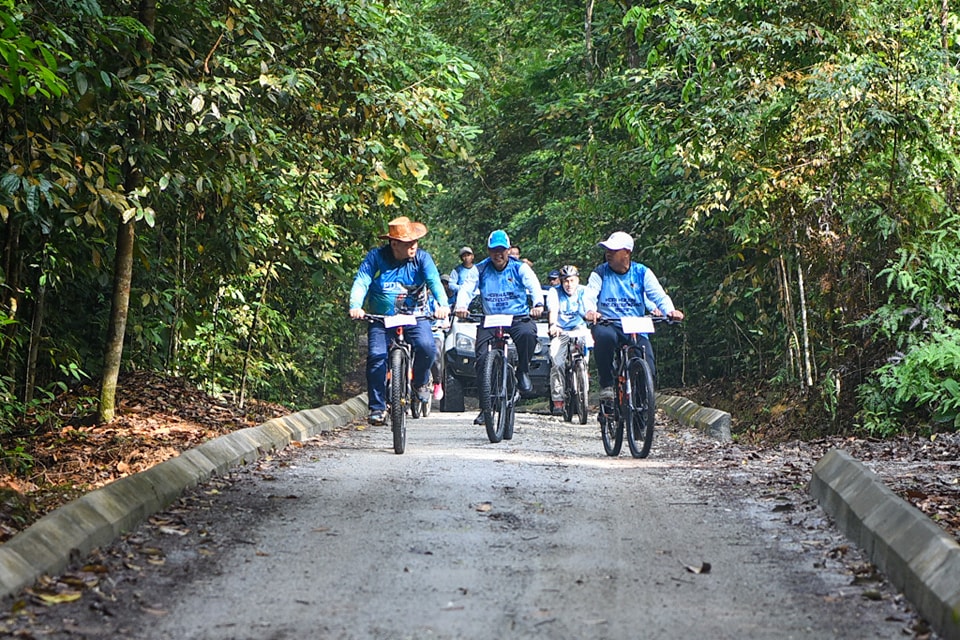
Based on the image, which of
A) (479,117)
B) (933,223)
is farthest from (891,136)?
(479,117)

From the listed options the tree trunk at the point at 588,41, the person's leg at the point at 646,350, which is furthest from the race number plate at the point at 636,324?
the tree trunk at the point at 588,41

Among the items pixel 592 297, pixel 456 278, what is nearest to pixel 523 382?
pixel 592 297

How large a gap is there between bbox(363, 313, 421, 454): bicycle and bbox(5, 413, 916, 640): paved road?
5.30 feet

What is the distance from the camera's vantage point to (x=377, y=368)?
40.5 ft

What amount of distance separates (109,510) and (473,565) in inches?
78.1

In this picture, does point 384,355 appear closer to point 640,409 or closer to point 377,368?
point 377,368

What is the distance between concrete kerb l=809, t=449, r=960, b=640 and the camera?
17.0 feet

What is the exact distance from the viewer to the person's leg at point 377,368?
40.6ft

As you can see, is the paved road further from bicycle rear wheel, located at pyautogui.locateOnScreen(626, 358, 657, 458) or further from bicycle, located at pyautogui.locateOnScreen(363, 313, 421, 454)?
bicycle, located at pyautogui.locateOnScreen(363, 313, 421, 454)

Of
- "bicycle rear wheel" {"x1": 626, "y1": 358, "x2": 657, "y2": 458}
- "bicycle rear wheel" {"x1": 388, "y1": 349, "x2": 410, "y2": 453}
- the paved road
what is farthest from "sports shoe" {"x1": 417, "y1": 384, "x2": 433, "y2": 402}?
the paved road

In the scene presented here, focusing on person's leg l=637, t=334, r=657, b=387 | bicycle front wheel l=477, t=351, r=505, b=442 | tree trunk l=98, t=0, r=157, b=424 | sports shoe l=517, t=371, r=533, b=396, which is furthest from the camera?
sports shoe l=517, t=371, r=533, b=396

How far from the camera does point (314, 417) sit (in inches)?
586

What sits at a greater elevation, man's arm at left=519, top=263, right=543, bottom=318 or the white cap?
the white cap

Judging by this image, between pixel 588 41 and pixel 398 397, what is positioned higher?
pixel 588 41
